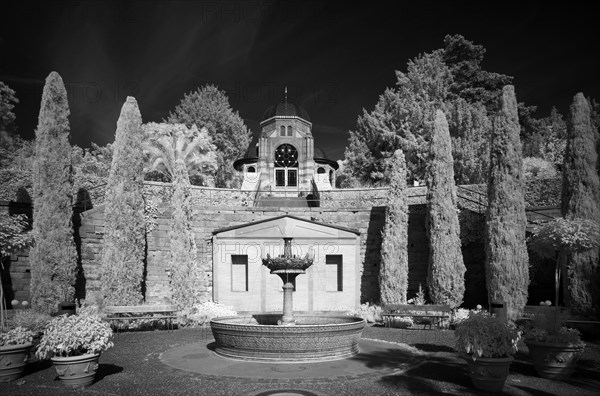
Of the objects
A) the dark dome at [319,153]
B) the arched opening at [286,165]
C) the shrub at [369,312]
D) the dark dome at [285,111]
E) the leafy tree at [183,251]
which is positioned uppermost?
the dark dome at [285,111]

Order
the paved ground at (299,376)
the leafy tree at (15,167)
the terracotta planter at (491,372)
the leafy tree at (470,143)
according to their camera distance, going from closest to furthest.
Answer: the terracotta planter at (491,372), the paved ground at (299,376), the leafy tree at (15,167), the leafy tree at (470,143)

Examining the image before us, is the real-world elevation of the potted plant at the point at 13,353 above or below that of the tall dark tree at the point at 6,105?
below

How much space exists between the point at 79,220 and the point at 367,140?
23.6m

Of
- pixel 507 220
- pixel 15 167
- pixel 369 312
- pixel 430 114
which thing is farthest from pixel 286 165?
pixel 507 220

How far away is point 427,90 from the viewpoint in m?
34.1

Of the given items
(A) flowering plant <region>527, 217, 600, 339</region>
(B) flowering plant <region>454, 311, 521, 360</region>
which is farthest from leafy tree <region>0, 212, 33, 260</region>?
(A) flowering plant <region>527, 217, 600, 339</region>

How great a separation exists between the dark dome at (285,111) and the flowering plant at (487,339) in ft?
113

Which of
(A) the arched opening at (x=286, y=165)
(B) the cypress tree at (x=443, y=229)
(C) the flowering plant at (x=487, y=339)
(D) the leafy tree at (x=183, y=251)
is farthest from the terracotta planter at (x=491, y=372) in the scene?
(A) the arched opening at (x=286, y=165)

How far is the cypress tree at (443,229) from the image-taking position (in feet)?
63.0

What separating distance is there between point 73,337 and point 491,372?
7.34 meters

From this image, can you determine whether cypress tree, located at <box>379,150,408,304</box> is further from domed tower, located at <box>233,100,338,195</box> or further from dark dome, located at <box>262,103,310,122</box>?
dark dome, located at <box>262,103,310,122</box>

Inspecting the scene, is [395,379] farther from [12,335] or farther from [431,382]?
[12,335]

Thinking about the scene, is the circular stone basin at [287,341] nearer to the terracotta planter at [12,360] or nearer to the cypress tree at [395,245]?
the terracotta planter at [12,360]

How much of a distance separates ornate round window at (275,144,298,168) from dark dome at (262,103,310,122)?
2829 mm
